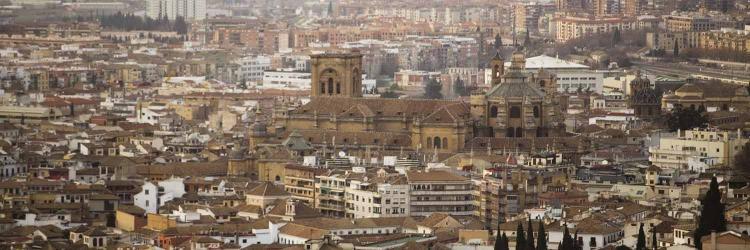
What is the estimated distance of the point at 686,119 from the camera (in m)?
88.1

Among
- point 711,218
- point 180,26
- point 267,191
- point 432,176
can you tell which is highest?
point 711,218

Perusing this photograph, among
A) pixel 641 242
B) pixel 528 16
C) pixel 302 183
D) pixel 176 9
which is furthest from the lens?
pixel 176 9

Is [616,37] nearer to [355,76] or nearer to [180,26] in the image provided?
[180,26]

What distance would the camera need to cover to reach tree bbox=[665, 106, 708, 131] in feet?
286

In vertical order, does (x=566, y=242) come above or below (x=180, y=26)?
above

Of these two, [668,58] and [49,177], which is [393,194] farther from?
[668,58]

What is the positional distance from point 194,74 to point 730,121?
5089 cm

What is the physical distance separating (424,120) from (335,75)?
654cm

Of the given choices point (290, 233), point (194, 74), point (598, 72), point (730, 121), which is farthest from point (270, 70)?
point (290, 233)

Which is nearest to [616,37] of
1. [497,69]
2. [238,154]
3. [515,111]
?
[497,69]

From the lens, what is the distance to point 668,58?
429 ft

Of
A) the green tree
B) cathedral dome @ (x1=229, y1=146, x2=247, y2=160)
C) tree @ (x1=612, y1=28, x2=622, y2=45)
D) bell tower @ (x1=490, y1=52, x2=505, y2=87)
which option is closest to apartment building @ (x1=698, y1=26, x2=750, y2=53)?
tree @ (x1=612, y1=28, x2=622, y2=45)

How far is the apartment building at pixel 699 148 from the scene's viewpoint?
79.7 meters

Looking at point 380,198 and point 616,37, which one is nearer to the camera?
point 380,198
